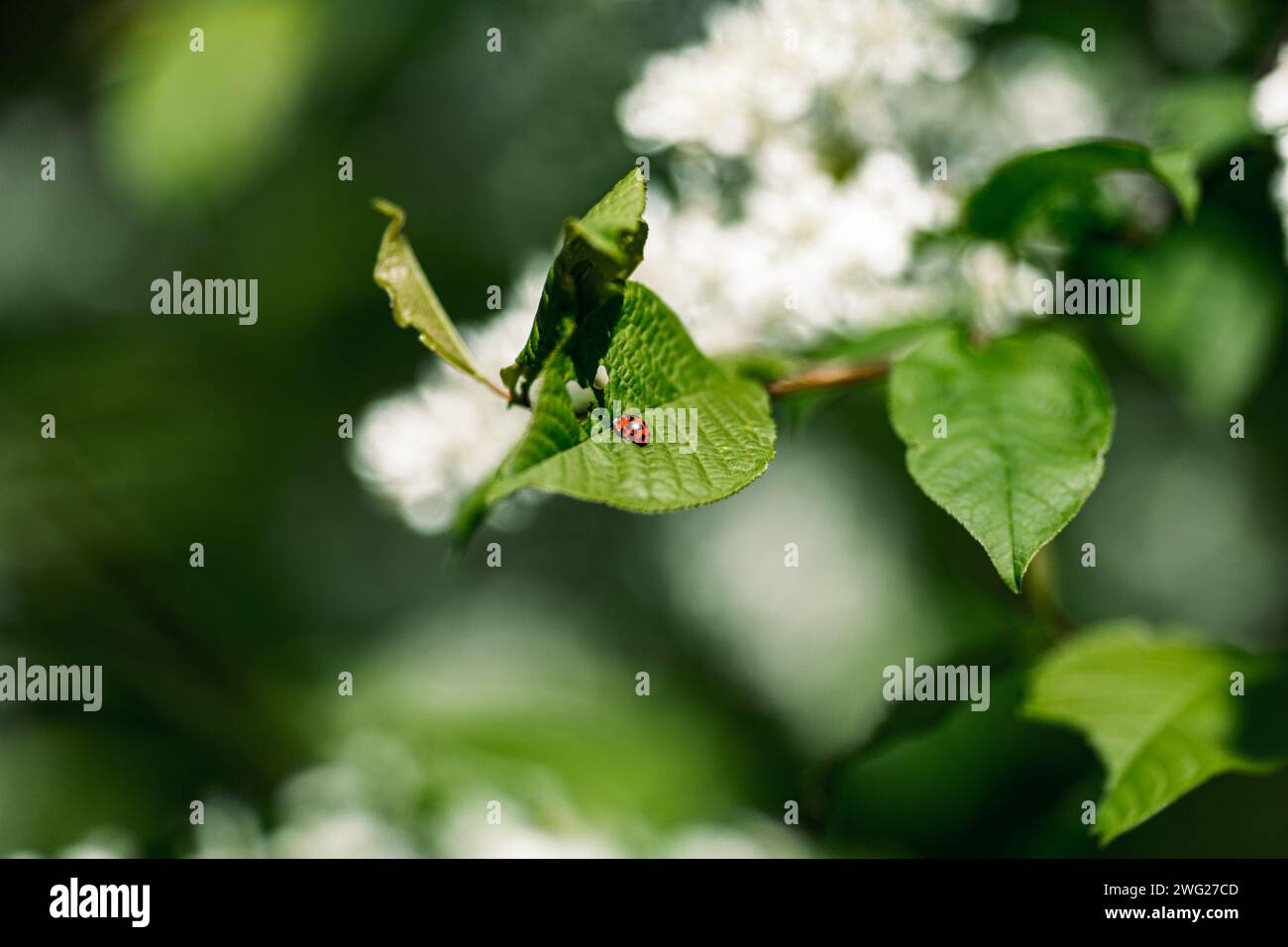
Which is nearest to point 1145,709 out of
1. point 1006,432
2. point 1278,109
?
point 1006,432

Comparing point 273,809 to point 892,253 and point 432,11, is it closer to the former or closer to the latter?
point 892,253

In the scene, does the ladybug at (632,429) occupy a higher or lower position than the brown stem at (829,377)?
lower

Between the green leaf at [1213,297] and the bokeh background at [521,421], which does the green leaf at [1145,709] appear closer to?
the bokeh background at [521,421]

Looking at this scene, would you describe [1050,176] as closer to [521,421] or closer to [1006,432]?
[1006,432]

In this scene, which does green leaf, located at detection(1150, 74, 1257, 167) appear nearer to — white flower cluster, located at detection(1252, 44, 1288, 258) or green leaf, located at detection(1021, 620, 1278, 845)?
white flower cluster, located at detection(1252, 44, 1288, 258)

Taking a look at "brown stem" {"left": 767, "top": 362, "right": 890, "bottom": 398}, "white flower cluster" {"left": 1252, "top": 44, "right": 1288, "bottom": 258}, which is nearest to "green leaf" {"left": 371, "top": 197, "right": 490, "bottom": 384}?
"brown stem" {"left": 767, "top": 362, "right": 890, "bottom": 398}

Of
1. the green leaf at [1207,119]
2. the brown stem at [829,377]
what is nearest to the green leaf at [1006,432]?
the brown stem at [829,377]

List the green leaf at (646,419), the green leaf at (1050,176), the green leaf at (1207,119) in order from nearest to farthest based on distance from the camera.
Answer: the green leaf at (646,419)
the green leaf at (1050,176)
the green leaf at (1207,119)
